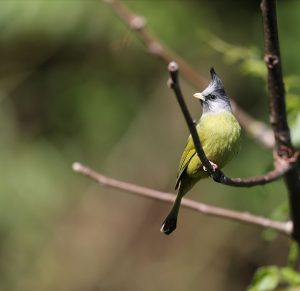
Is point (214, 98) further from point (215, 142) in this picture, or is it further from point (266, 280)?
point (266, 280)

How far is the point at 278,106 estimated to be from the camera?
2.02 meters

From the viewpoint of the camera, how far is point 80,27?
5.83 metres

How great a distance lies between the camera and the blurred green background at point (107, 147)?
577 centimetres

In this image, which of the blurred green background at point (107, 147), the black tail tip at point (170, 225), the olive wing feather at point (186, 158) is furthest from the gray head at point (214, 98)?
the blurred green background at point (107, 147)

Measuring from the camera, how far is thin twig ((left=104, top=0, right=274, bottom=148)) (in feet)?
8.70

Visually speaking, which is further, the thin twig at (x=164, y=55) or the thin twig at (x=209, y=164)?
the thin twig at (x=164, y=55)

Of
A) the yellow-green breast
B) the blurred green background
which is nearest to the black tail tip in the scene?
the yellow-green breast

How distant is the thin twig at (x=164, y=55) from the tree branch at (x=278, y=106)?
2.17 feet

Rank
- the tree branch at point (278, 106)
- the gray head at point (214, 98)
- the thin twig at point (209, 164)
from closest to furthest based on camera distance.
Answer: the thin twig at point (209, 164) < the tree branch at point (278, 106) < the gray head at point (214, 98)

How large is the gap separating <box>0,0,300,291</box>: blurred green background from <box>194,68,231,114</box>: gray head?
3.39 meters

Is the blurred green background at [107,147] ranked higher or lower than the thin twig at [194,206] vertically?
lower

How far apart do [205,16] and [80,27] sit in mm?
1108

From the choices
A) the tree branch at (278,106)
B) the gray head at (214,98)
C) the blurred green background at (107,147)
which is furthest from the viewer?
the blurred green background at (107,147)

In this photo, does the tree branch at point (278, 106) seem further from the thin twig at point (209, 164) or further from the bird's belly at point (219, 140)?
the bird's belly at point (219, 140)
